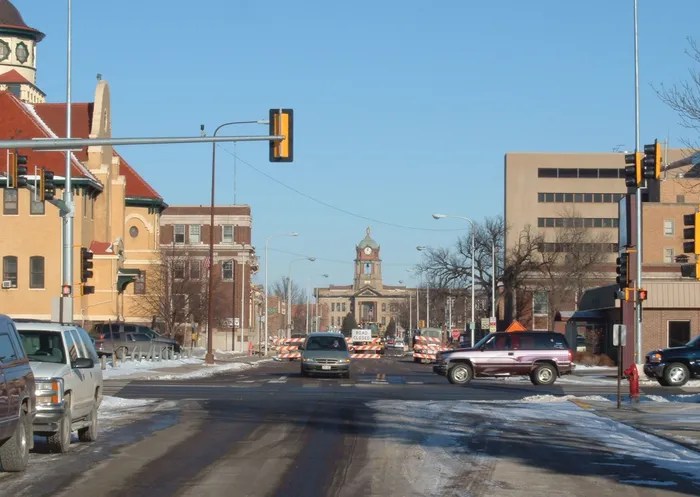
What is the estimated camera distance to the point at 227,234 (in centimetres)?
10444

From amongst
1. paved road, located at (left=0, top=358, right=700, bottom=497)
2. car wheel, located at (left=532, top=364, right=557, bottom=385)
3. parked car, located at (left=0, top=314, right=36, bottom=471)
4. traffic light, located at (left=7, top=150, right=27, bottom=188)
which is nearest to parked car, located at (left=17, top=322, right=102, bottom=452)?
paved road, located at (left=0, top=358, right=700, bottom=497)

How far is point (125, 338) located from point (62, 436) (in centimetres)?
4275

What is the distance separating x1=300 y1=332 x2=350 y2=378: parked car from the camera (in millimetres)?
40438

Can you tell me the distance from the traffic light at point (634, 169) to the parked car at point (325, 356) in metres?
14.5

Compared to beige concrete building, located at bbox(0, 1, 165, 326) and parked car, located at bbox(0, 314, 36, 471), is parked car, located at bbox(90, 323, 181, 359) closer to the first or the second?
→ beige concrete building, located at bbox(0, 1, 165, 326)

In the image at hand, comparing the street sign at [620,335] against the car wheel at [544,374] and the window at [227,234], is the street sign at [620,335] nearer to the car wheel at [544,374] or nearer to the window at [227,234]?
the car wheel at [544,374]

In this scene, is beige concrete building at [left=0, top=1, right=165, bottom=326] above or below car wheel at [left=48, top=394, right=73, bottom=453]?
above

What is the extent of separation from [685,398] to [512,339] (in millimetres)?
8284

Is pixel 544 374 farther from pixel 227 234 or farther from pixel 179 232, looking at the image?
pixel 179 232

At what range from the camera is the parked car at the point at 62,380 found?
1517 cm

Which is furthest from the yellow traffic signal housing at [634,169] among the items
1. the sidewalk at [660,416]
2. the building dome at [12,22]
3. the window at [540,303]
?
the building dome at [12,22]

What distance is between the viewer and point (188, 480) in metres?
13.2

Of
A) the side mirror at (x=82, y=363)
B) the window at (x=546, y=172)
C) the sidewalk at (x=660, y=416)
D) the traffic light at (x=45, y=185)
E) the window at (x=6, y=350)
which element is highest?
the window at (x=546, y=172)

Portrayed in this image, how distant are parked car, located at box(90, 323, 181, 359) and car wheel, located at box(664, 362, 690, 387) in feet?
89.6
